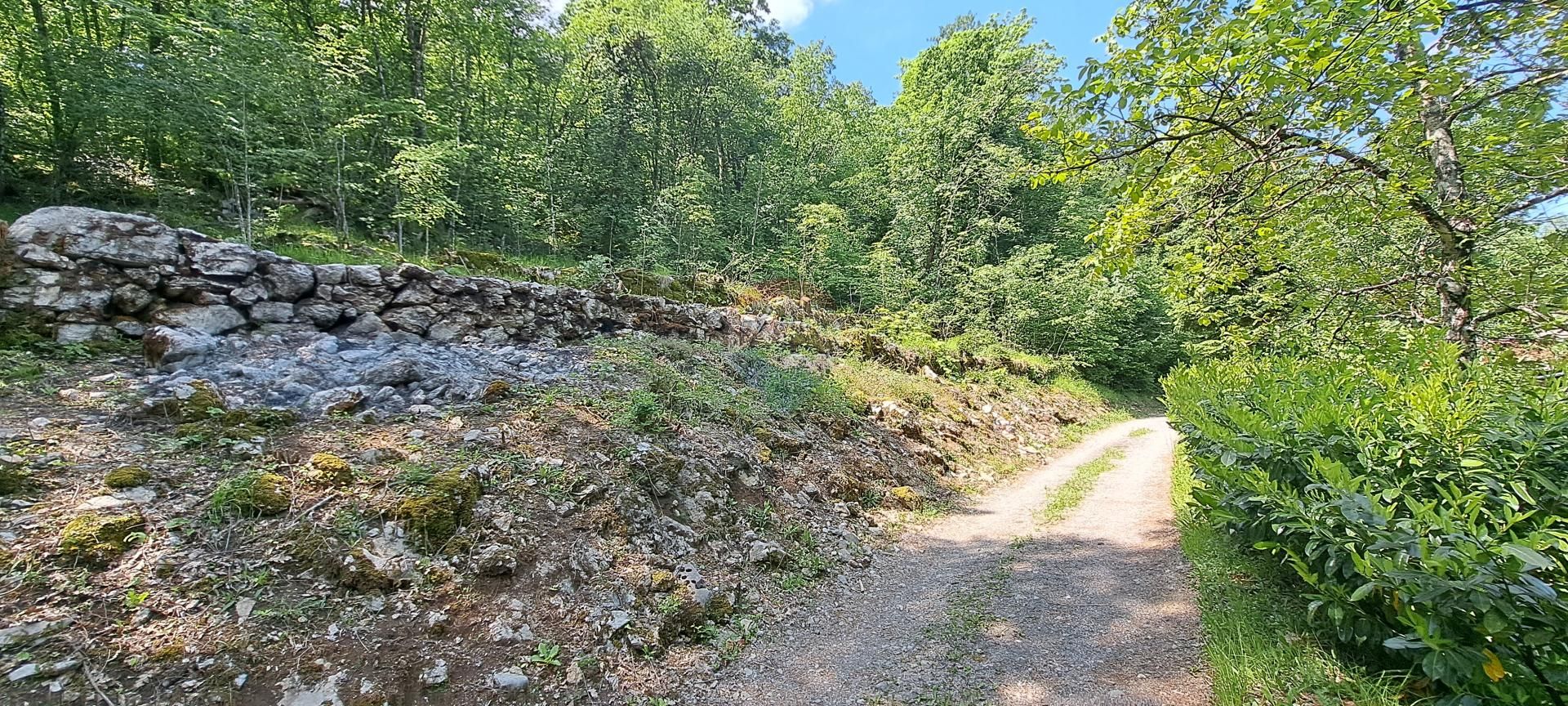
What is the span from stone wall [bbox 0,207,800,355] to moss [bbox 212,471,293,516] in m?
2.79

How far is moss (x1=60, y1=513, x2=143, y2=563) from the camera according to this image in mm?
3045

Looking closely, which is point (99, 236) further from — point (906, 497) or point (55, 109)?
point (906, 497)

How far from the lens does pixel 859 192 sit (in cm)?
2345

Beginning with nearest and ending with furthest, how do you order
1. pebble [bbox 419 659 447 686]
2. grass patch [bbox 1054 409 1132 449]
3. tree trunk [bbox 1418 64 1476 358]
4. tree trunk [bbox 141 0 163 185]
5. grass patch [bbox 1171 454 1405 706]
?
grass patch [bbox 1171 454 1405 706], pebble [bbox 419 659 447 686], tree trunk [bbox 1418 64 1476 358], tree trunk [bbox 141 0 163 185], grass patch [bbox 1054 409 1132 449]

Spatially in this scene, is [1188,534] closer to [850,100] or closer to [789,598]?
[789,598]

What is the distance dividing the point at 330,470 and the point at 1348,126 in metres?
7.55

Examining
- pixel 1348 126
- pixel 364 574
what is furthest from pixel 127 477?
pixel 1348 126

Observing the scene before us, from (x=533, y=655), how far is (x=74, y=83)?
1161 cm

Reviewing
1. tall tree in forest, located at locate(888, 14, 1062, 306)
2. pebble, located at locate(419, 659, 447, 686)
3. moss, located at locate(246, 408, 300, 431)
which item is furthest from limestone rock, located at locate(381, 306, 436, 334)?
tall tree in forest, located at locate(888, 14, 1062, 306)

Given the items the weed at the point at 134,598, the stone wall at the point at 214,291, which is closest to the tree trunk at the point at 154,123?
the stone wall at the point at 214,291

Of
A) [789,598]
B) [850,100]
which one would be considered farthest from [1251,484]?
[850,100]

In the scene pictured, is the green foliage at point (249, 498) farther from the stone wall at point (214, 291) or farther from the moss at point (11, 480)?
the stone wall at point (214, 291)

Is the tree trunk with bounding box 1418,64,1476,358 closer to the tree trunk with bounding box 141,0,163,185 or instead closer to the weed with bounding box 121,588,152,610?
the weed with bounding box 121,588,152,610

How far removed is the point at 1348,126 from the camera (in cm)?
380
